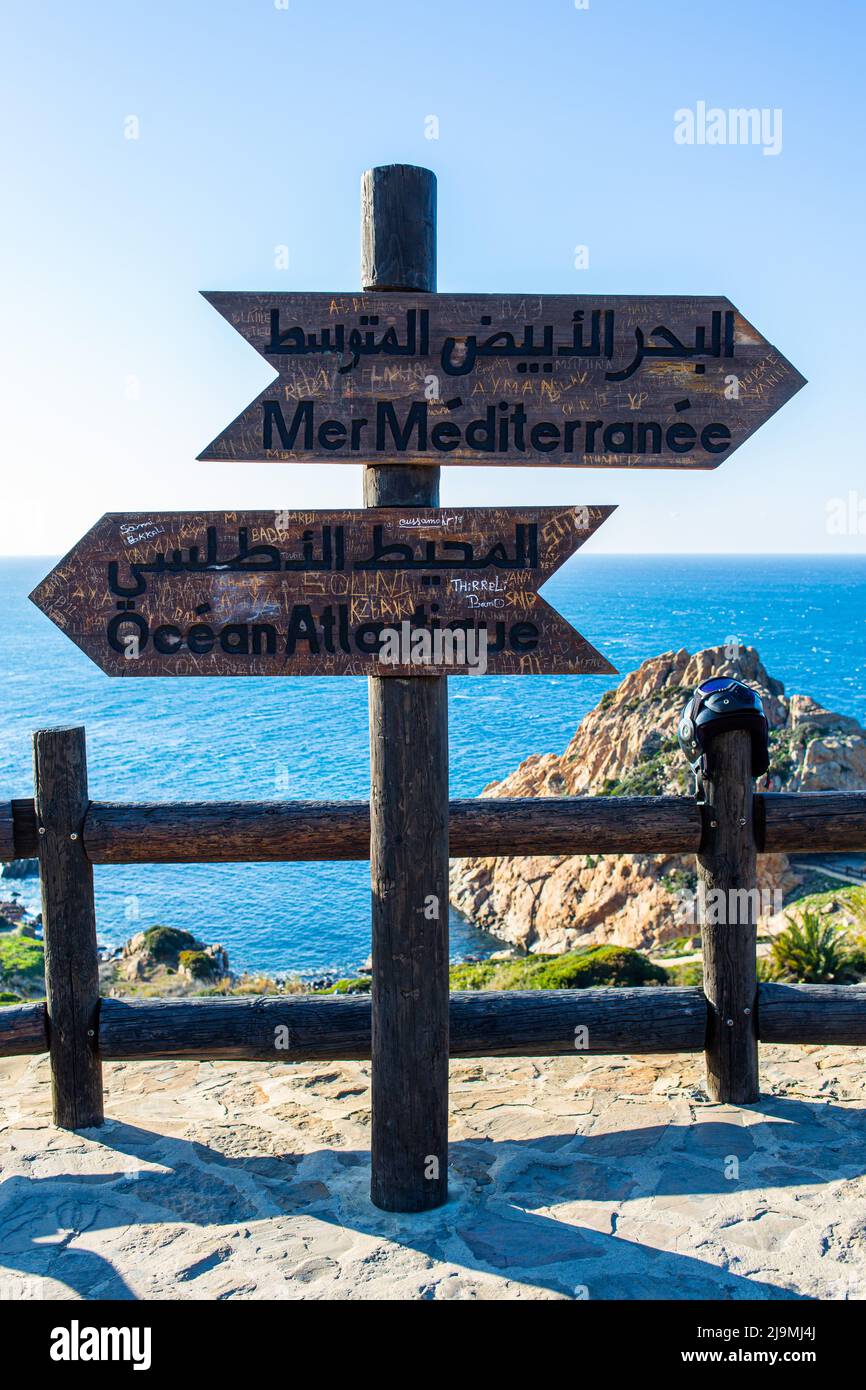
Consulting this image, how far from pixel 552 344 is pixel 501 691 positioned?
74.4 meters

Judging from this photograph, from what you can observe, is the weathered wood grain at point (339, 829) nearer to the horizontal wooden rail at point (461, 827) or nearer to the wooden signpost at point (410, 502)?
the horizontal wooden rail at point (461, 827)

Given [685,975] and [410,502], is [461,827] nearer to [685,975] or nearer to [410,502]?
[410,502]

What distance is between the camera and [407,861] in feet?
12.5

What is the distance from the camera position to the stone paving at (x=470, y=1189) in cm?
353

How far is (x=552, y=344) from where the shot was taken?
3.76 metres

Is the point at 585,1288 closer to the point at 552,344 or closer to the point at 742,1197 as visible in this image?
the point at 742,1197

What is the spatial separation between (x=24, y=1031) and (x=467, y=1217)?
2048mm

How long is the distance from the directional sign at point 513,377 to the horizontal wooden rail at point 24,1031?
262 centimetres

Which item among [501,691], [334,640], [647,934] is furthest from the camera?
[501,691]

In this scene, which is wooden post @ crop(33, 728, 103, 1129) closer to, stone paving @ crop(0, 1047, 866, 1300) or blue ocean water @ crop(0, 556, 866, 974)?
stone paving @ crop(0, 1047, 866, 1300)

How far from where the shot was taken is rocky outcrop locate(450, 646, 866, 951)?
20141 millimetres

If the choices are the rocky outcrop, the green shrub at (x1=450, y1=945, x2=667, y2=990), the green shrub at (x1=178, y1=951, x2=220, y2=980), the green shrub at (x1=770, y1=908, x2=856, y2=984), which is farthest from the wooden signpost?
the rocky outcrop

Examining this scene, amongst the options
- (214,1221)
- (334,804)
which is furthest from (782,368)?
(214,1221)
